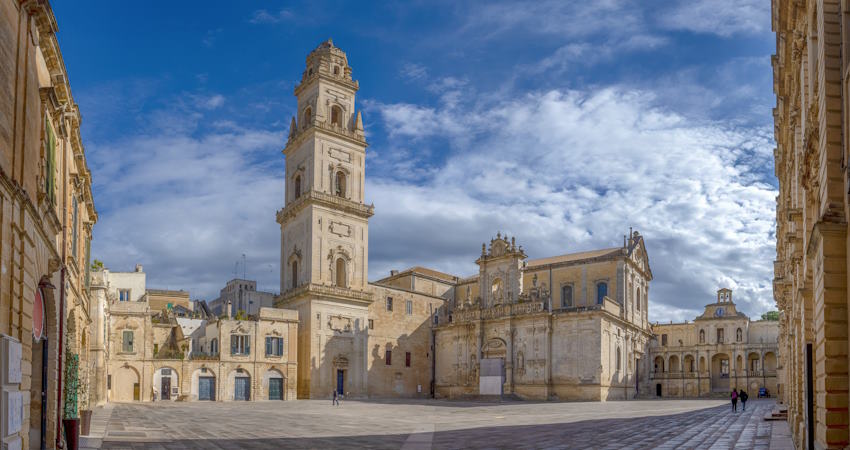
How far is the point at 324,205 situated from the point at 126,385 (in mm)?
17948

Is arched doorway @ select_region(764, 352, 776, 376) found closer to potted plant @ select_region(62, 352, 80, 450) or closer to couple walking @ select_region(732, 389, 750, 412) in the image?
couple walking @ select_region(732, 389, 750, 412)

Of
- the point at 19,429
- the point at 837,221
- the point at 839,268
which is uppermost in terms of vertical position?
the point at 837,221

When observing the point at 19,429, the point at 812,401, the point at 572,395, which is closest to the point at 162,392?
the point at 572,395

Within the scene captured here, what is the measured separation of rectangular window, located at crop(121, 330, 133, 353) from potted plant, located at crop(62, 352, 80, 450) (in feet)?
102

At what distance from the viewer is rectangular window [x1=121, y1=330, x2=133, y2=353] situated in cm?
4884

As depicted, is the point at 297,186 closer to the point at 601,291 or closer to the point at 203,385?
the point at 203,385

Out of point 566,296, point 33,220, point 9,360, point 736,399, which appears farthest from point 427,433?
point 566,296

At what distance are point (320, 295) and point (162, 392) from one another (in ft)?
40.0

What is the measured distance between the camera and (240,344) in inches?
2062

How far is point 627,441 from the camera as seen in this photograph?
19.7 metres

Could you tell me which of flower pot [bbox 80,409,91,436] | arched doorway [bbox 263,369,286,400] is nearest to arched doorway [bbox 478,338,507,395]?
arched doorway [bbox 263,369,286,400]

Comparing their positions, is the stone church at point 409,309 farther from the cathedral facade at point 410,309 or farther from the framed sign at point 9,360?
the framed sign at point 9,360

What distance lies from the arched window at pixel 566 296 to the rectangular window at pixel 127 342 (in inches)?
1322

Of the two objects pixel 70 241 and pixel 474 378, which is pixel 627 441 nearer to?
pixel 70 241
